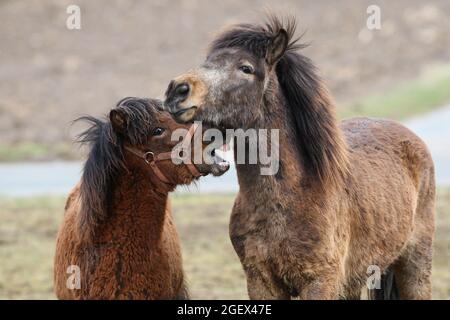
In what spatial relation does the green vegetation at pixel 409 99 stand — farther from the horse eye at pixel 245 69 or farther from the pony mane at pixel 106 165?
the horse eye at pixel 245 69

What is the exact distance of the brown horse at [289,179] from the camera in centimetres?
576

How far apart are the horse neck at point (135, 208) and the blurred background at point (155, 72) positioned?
16.1 ft

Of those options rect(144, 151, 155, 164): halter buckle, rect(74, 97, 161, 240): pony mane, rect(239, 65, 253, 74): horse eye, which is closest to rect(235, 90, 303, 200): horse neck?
rect(239, 65, 253, 74): horse eye

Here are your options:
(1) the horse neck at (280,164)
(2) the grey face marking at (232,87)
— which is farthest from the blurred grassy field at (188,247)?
(2) the grey face marking at (232,87)

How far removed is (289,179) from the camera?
19.5 feet

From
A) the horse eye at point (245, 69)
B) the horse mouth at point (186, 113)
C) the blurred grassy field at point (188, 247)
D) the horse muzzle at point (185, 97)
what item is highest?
the horse eye at point (245, 69)

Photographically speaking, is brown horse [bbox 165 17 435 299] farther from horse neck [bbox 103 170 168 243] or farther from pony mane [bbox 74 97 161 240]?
pony mane [bbox 74 97 161 240]

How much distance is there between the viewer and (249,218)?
19.4 feet

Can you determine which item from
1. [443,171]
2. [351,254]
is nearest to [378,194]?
[351,254]

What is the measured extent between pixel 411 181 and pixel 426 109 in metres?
12.3

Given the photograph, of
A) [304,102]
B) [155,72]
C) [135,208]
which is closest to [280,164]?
[304,102]

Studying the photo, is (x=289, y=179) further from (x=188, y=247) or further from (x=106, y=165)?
(x=188, y=247)

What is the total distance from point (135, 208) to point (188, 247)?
4.77m

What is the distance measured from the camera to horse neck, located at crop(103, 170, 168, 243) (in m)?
6.45
